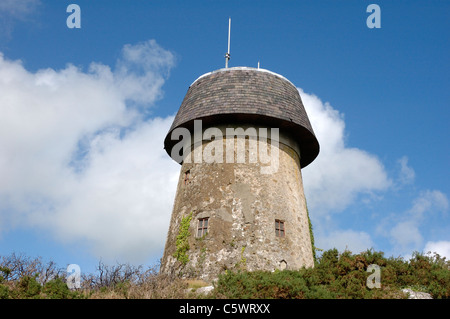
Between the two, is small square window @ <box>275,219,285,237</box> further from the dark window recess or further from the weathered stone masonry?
the dark window recess

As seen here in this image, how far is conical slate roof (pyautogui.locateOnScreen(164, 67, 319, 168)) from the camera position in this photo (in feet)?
57.5

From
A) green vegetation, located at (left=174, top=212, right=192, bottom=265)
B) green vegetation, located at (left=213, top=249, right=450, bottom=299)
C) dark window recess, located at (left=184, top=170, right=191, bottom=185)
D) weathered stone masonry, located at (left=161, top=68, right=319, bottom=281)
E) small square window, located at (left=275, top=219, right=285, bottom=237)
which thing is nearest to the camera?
green vegetation, located at (left=213, top=249, right=450, bottom=299)

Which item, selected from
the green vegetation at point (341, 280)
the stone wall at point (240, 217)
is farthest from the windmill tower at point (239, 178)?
the green vegetation at point (341, 280)

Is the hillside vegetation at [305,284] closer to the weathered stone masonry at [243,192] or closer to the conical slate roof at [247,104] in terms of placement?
the weathered stone masonry at [243,192]

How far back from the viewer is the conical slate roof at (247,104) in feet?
57.5

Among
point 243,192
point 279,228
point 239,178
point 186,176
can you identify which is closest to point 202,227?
point 243,192

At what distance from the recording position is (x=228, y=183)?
17.0 metres

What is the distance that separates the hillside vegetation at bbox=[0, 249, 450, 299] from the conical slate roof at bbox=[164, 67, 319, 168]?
18.7 feet

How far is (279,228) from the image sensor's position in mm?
16609

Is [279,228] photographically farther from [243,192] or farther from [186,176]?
[186,176]

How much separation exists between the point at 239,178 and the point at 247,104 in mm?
2945

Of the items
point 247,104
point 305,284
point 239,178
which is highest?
point 247,104

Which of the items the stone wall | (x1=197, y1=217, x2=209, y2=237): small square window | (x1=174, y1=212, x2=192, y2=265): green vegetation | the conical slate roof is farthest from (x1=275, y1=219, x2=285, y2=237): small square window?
the conical slate roof

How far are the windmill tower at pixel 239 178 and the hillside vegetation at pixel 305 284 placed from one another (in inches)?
67.8
